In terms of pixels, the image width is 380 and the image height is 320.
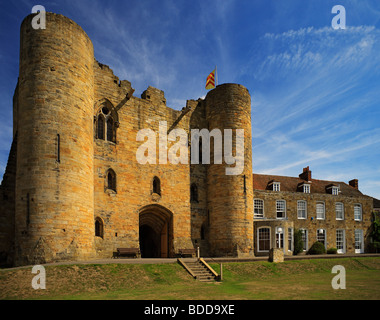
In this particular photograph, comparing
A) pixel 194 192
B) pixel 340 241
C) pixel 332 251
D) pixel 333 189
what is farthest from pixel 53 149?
pixel 333 189

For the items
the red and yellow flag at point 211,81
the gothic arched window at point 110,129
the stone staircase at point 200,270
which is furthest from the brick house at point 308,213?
the gothic arched window at point 110,129

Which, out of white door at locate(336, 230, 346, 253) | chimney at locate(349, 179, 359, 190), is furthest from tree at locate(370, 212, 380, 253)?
chimney at locate(349, 179, 359, 190)

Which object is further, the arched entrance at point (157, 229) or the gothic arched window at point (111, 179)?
the arched entrance at point (157, 229)

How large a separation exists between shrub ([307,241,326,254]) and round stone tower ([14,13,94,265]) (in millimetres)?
21116

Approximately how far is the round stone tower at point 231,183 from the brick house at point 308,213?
5.32 metres

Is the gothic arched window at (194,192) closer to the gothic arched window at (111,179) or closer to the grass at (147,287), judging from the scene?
the gothic arched window at (111,179)

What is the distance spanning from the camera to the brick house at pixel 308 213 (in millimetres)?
28312

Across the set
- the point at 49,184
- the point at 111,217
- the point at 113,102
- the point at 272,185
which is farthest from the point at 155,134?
the point at 272,185

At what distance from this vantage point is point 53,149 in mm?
16375

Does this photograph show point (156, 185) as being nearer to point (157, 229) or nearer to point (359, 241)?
point (157, 229)

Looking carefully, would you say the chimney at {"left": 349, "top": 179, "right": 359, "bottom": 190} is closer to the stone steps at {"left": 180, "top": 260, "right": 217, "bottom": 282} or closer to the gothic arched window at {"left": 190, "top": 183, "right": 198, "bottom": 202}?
the gothic arched window at {"left": 190, "top": 183, "right": 198, "bottom": 202}

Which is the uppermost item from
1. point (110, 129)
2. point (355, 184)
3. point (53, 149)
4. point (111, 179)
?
point (110, 129)

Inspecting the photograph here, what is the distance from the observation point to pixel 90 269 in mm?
14141

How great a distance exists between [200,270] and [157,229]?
782 centimetres
